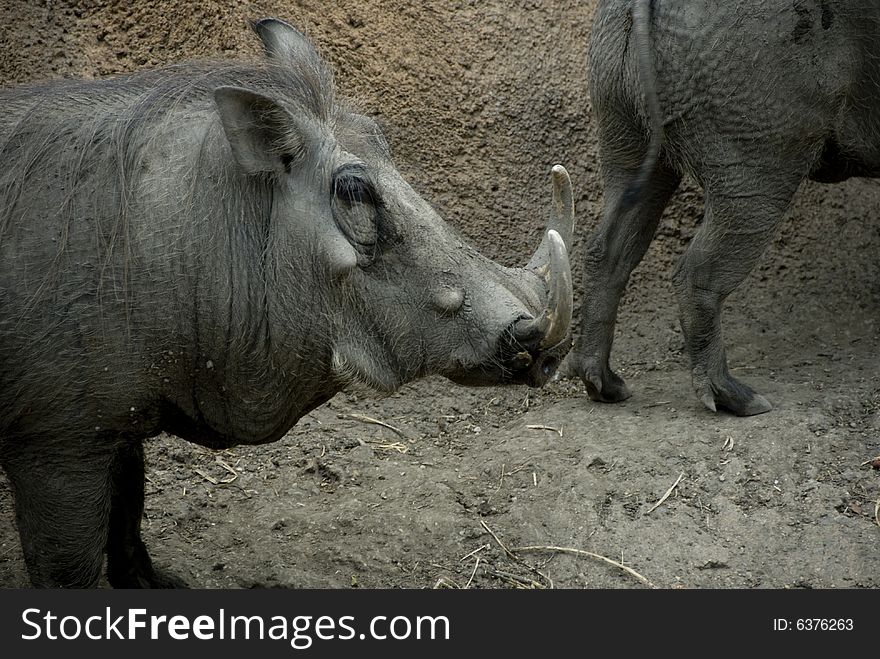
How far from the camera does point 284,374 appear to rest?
8.36ft

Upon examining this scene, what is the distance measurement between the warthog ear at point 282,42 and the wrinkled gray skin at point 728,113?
129cm

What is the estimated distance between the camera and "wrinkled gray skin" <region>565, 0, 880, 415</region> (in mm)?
3504

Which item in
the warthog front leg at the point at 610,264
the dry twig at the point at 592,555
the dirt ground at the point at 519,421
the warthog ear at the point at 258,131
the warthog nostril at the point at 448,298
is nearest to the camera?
the warthog ear at the point at 258,131

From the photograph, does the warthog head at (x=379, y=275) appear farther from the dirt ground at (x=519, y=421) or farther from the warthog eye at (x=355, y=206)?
the dirt ground at (x=519, y=421)

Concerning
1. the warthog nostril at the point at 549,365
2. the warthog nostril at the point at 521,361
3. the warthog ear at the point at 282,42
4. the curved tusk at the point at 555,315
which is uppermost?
the warthog ear at the point at 282,42

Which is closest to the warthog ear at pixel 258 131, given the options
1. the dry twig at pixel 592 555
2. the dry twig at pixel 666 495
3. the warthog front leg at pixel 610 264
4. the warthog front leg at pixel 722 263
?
the dry twig at pixel 592 555

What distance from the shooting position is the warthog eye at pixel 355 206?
2402 mm

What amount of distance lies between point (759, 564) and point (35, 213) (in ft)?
7.04

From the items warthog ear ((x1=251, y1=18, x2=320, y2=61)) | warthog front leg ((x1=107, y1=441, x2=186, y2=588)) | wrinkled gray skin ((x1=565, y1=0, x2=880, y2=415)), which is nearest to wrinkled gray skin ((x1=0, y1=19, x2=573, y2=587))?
warthog ear ((x1=251, y1=18, x2=320, y2=61))

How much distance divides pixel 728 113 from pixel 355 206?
1.67 meters

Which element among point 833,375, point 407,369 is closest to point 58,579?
point 407,369

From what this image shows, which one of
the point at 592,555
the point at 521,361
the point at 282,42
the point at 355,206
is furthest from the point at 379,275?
the point at 592,555

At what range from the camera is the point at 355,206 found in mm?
2402
